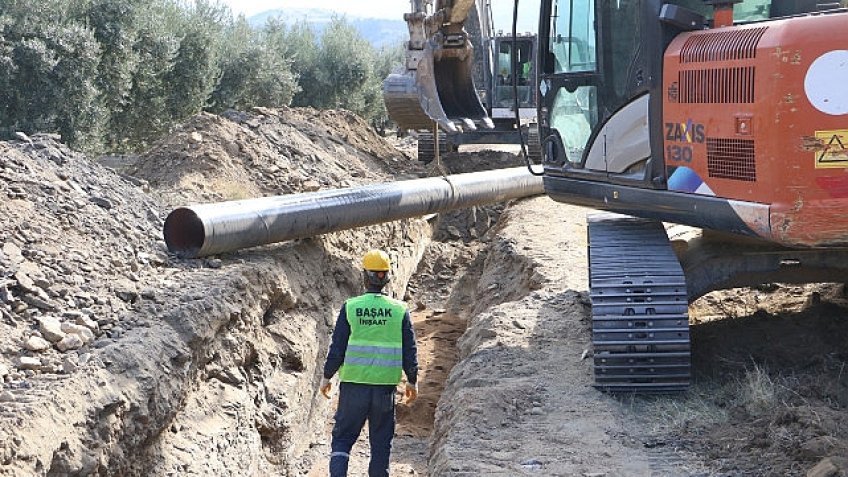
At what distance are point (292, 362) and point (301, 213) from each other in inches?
67.4

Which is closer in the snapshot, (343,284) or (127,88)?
(343,284)

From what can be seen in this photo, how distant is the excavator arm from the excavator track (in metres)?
11.0

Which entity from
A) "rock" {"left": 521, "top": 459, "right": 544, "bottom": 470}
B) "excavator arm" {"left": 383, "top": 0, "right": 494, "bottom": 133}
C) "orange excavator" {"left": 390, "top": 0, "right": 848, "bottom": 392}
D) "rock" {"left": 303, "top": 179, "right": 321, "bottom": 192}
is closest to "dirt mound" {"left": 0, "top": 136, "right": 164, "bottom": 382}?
"rock" {"left": 521, "top": 459, "right": 544, "bottom": 470}

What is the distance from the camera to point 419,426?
1056cm

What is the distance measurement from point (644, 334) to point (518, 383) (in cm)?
104

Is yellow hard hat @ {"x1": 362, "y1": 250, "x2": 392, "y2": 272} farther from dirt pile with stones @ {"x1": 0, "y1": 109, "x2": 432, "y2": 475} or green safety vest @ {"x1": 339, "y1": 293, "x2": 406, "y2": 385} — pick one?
dirt pile with stones @ {"x1": 0, "y1": 109, "x2": 432, "y2": 475}

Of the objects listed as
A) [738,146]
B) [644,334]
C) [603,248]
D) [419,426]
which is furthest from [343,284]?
[738,146]

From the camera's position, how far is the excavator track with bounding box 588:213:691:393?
750 centimetres

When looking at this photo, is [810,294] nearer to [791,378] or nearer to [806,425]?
[791,378]

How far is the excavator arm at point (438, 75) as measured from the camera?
60.7 feet

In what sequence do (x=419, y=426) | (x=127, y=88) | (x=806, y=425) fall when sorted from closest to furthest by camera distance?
(x=806, y=425), (x=419, y=426), (x=127, y=88)

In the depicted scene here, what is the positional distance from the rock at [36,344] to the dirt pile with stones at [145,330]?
0.01 meters

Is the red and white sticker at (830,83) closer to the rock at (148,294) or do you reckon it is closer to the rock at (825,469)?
the rock at (825,469)

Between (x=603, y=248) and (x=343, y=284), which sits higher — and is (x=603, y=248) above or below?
above
